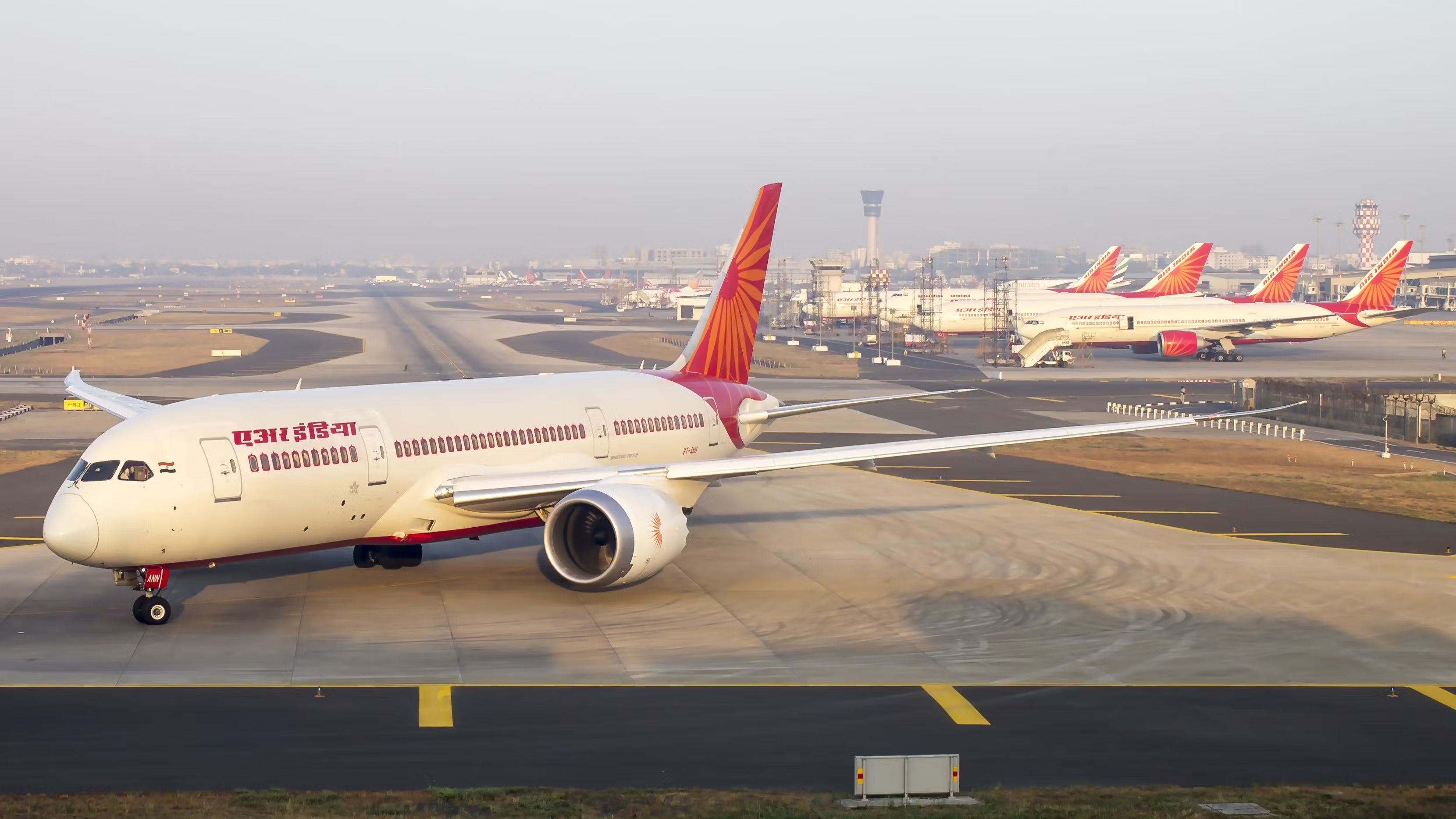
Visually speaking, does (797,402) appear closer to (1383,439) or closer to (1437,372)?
(1383,439)

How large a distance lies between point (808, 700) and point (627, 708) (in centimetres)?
318

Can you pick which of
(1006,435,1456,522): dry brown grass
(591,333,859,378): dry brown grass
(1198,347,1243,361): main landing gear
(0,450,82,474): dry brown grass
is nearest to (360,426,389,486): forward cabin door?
(0,450,82,474): dry brown grass

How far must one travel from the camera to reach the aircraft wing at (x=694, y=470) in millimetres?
31453

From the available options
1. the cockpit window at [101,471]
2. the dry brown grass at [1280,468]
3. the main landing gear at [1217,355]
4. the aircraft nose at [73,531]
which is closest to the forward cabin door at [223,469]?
the cockpit window at [101,471]

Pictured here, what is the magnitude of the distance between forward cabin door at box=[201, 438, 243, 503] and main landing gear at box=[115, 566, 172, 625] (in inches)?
78.6

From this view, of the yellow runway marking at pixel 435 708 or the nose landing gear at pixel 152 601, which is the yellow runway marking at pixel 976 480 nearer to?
the nose landing gear at pixel 152 601

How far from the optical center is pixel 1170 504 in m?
46.8

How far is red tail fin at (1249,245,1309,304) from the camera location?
13475cm

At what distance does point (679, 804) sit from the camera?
59.9 feet

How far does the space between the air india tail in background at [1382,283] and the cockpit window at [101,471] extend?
11719 centimetres

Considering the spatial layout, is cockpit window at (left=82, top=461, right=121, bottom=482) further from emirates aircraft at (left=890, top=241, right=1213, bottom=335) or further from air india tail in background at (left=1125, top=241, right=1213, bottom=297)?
air india tail in background at (left=1125, top=241, right=1213, bottom=297)

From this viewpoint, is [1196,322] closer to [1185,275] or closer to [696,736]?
[1185,275]

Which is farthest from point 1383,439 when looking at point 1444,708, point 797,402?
point 1444,708

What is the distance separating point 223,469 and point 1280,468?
43701 mm
